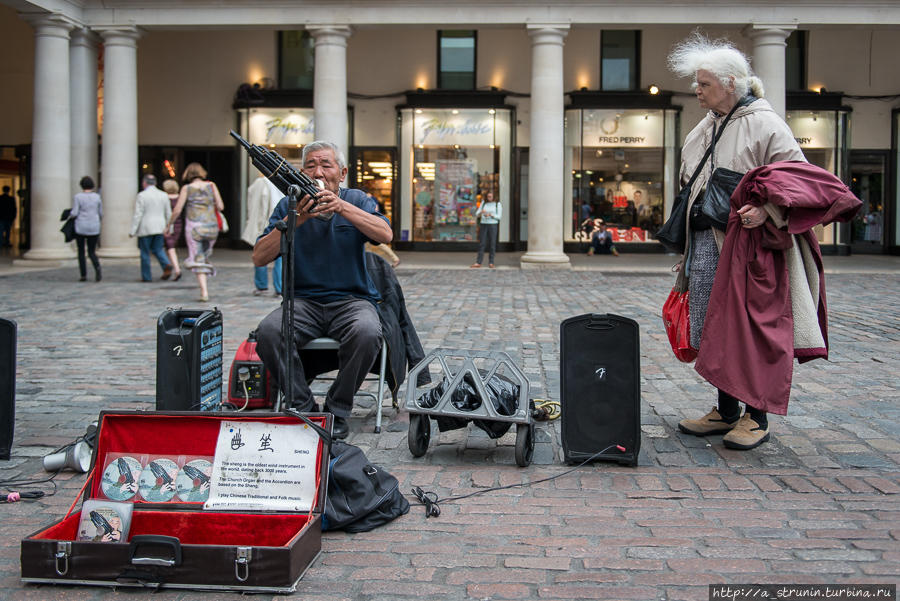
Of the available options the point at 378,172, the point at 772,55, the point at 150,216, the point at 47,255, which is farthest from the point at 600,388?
the point at 378,172

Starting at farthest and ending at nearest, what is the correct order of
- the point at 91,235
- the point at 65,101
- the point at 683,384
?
1. the point at 65,101
2. the point at 91,235
3. the point at 683,384

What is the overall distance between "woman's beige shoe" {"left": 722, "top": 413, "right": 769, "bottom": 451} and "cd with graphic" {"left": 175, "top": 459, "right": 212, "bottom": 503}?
283cm

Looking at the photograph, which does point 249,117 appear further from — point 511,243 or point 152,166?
point 511,243

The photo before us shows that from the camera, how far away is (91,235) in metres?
15.3

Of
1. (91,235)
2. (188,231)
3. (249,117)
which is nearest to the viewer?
(188,231)

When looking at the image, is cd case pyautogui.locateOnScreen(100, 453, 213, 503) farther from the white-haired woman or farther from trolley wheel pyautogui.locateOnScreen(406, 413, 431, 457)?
the white-haired woman

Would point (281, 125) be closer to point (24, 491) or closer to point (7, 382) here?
point (7, 382)

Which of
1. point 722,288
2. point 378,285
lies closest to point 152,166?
point 378,285

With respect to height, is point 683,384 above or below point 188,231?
below

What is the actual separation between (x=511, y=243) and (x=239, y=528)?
21.8 meters

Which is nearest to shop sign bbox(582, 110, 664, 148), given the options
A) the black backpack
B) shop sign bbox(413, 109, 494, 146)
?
shop sign bbox(413, 109, 494, 146)

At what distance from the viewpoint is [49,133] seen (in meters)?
18.6

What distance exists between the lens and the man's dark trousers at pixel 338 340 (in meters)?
5.07

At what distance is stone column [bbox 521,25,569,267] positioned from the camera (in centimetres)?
1888
